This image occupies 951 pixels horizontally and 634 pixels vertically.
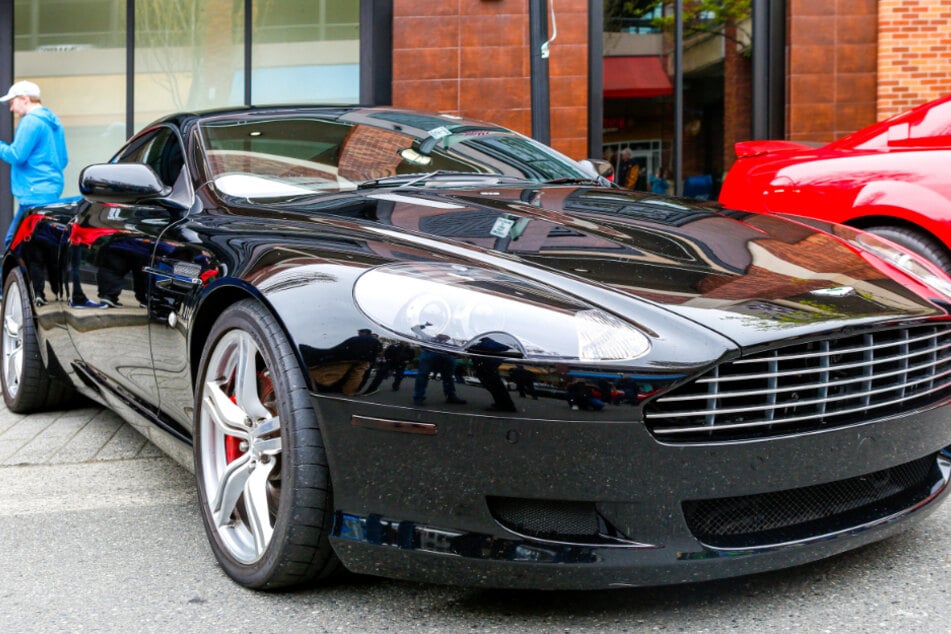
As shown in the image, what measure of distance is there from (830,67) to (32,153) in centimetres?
676

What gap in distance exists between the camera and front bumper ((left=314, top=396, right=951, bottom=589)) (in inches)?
84.3

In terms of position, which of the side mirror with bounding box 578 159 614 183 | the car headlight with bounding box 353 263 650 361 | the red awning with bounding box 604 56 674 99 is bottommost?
the car headlight with bounding box 353 263 650 361

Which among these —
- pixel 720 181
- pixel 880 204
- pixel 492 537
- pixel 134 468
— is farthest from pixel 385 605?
pixel 720 181

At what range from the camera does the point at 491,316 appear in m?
2.23

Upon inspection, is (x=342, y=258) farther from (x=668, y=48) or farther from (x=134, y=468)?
(x=668, y=48)

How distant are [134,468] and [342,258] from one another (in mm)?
1887

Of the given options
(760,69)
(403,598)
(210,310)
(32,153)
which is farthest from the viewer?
(760,69)

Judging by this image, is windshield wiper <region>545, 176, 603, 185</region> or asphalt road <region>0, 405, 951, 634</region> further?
windshield wiper <region>545, 176, 603, 185</region>

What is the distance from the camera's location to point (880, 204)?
497cm

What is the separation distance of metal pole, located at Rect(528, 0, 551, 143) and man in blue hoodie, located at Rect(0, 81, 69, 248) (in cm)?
→ 339

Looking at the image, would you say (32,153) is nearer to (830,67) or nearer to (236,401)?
(236,401)

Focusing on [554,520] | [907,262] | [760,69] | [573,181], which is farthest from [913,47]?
[554,520]

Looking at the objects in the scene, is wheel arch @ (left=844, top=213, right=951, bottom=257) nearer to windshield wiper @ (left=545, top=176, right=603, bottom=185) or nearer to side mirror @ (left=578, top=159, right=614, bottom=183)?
side mirror @ (left=578, top=159, right=614, bottom=183)

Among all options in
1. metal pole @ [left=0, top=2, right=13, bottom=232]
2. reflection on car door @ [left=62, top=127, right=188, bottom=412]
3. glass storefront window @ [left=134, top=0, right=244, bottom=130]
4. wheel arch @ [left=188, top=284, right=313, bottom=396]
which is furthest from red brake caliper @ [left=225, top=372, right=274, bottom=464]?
glass storefront window @ [left=134, top=0, right=244, bottom=130]
